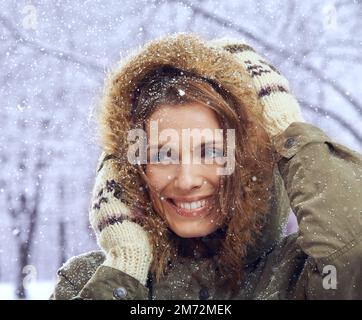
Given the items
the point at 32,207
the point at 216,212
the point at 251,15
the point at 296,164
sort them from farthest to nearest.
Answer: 1. the point at 32,207
2. the point at 251,15
3. the point at 216,212
4. the point at 296,164

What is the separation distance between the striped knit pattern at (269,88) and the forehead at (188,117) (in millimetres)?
155

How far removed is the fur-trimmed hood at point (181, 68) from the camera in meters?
1.57

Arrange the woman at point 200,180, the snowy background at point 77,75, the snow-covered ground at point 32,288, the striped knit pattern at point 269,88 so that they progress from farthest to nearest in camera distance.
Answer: the snowy background at point 77,75 < the snow-covered ground at point 32,288 < the striped knit pattern at point 269,88 < the woman at point 200,180

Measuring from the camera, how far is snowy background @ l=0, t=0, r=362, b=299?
13.5 feet

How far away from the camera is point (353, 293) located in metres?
1.35

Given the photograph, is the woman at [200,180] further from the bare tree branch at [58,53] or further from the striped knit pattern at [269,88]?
the bare tree branch at [58,53]

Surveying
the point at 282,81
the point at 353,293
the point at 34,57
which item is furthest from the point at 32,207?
the point at 353,293

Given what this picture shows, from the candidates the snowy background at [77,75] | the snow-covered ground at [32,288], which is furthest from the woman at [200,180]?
the snowy background at [77,75]

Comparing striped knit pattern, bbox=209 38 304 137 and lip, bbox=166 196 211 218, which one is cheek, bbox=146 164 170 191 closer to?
lip, bbox=166 196 211 218

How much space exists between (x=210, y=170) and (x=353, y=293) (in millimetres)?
413

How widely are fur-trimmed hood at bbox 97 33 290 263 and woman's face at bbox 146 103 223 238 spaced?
3.7 inches

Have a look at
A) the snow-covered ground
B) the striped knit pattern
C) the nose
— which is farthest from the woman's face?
the snow-covered ground

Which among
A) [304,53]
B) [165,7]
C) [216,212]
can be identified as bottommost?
[216,212]
